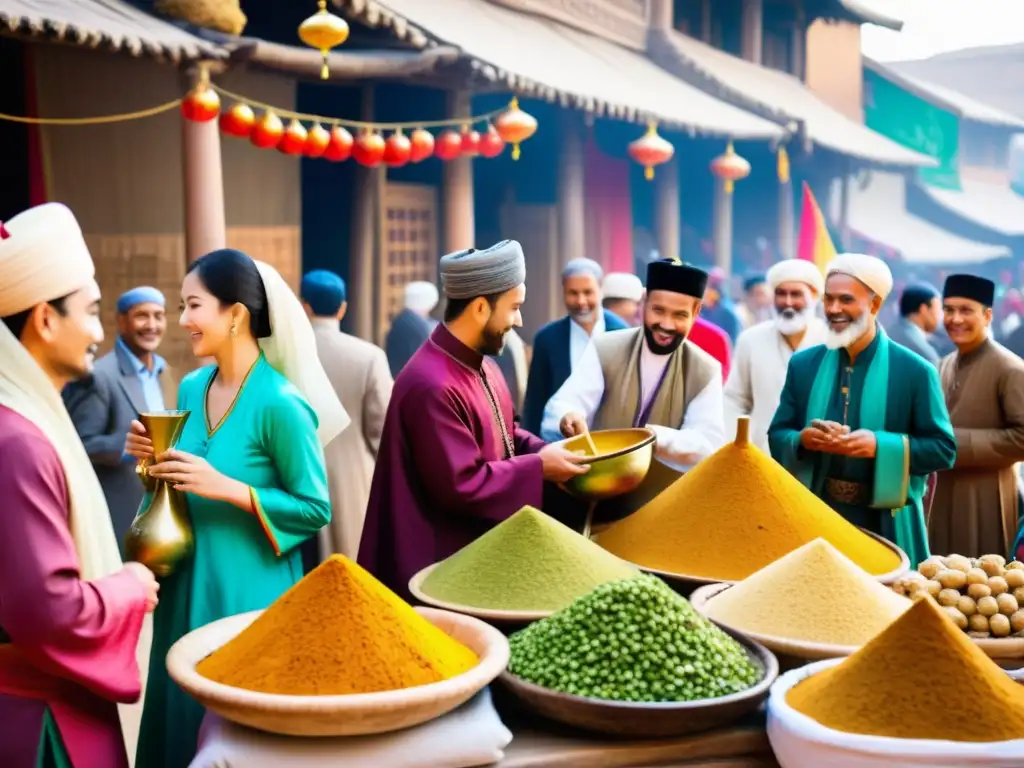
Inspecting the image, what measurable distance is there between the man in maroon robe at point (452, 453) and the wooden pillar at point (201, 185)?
3567 mm

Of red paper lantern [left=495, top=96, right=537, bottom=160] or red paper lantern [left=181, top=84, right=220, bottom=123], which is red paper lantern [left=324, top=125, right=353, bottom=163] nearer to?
red paper lantern [left=181, top=84, right=220, bottom=123]

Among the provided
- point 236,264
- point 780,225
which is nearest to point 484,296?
point 236,264

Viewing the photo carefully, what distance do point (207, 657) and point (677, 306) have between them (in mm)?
1936

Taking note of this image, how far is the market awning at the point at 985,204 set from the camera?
754 inches

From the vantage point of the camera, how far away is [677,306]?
11.8 feet

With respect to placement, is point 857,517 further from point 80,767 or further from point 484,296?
point 80,767

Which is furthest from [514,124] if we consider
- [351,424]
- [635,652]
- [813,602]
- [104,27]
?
[635,652]

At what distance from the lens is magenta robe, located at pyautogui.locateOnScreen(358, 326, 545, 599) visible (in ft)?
9.02

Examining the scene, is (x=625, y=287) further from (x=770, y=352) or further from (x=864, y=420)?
(x=864, y=420)

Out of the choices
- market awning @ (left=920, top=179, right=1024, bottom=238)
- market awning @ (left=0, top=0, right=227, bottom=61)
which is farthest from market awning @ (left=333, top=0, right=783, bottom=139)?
market awning @ (left=920, top=179, right=1024, bottom=238)

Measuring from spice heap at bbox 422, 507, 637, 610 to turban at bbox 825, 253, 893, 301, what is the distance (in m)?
1.67

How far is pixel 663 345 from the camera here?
3637mm

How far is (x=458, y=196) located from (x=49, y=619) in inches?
253

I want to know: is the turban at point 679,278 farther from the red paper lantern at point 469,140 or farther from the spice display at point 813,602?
the red paper lantern at point 469,140
